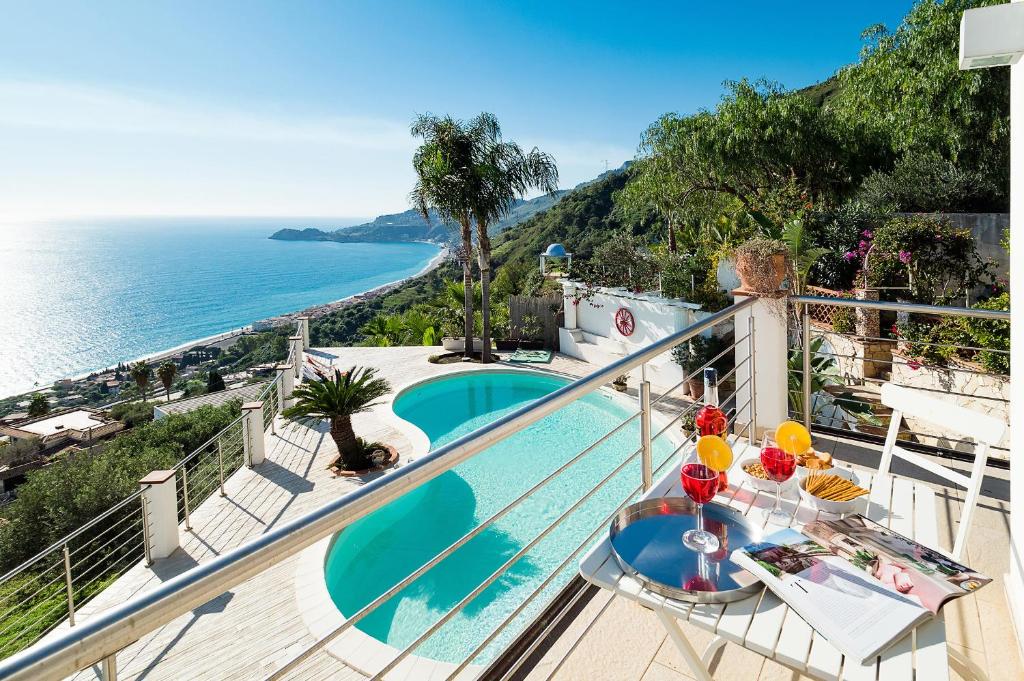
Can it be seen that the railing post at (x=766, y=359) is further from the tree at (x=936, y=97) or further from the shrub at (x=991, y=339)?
the tree at (x=936, y=97)

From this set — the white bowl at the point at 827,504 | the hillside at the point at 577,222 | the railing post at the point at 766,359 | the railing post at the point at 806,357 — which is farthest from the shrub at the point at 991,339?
the hillside at the point at 577,222

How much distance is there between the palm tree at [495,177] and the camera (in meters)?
13.8

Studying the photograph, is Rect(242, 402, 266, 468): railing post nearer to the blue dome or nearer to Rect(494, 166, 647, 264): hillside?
the blue dome

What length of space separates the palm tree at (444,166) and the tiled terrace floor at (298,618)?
5.67 m

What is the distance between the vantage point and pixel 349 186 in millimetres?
83875

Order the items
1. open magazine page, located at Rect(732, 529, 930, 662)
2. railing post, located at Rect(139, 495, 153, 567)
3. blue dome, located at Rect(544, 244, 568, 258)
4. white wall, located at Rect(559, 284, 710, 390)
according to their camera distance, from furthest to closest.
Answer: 1. blue dome, located at Rect(544, 244, 568, 258)
2. white wall, located at Rect(559, 284, 710, 390)
3. railing post, located at Rect(139, 495, 153, 567)
4. open magazine page, located at Rect(732, 529, 930, 662)

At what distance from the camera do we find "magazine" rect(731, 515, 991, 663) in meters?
1.16

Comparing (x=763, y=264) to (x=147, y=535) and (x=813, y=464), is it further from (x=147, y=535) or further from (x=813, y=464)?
(x=147, y=535)

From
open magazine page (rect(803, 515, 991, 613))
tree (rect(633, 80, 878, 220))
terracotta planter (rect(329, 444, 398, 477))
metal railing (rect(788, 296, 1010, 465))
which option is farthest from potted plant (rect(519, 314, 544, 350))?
open magazine page (rect(803, 515, 991, 613))

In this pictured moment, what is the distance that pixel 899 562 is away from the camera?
1335 mm

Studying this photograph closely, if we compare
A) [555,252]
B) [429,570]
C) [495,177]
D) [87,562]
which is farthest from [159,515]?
[555,252]

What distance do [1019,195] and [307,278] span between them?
384ft

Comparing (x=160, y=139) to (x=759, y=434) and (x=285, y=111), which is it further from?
(x=759, y=434)

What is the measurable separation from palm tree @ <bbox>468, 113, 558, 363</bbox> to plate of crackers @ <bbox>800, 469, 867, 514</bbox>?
40.3ft
